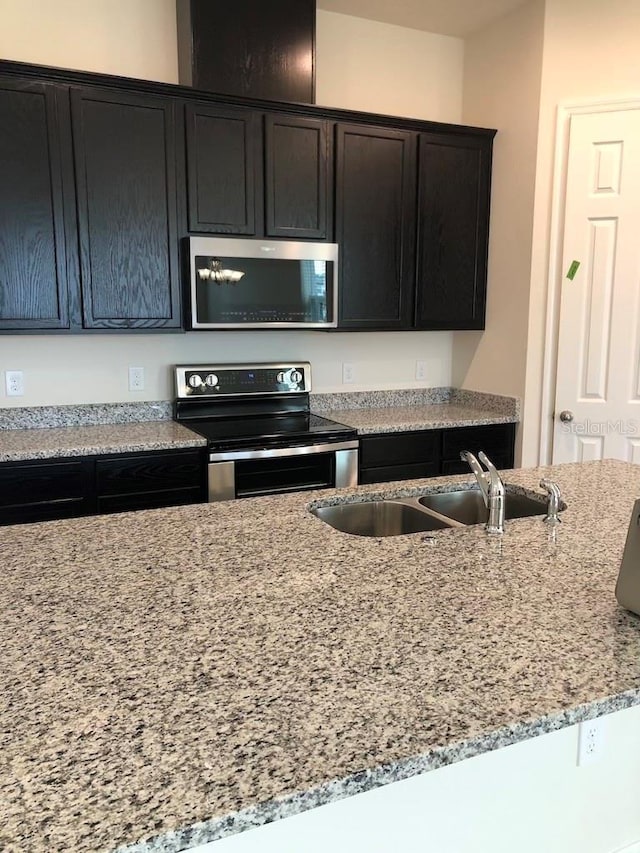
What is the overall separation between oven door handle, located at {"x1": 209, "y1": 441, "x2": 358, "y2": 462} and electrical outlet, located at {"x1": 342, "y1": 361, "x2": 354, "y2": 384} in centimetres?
76

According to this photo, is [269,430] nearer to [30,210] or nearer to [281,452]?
[281,452]

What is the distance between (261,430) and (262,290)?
680 millimetres

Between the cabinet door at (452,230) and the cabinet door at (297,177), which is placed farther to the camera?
the cabinet door at (452,230)

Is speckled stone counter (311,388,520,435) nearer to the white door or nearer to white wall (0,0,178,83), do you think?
the white door

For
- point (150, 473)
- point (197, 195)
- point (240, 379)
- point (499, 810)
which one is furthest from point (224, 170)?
point (499, 810)

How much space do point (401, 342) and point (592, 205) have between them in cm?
127

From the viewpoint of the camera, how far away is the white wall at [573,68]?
10.5ft

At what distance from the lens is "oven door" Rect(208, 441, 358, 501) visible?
2.90 m

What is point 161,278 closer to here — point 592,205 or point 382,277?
point 382,277

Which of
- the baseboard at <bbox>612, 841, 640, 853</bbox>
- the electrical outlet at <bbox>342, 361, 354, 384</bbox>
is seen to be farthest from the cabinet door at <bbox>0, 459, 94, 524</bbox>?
the baseboard at <bbox>612, 841, 640, 853</bbox>

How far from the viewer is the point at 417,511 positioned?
200 cm

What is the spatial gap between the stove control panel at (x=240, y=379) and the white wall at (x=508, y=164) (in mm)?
1107

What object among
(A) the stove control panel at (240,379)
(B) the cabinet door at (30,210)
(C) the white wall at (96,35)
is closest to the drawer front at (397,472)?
(A) the stove control panel at (240,379)

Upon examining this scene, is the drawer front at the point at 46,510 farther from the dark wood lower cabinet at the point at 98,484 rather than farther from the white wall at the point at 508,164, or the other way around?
the white wall at the point at 508,164
